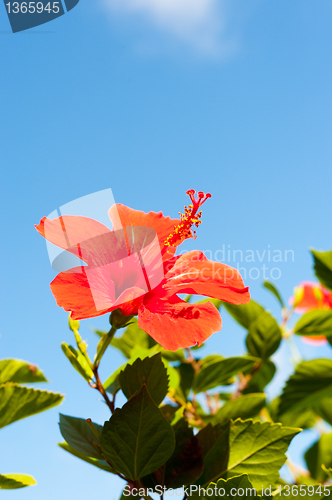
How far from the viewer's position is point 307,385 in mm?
1614

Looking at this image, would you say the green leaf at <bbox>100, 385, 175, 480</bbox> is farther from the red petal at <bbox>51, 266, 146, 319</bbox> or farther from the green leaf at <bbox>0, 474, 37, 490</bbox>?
the green leaf at <bbox>0, 474, 37, 490</bbox>

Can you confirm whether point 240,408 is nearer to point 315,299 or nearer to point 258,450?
point 258,450

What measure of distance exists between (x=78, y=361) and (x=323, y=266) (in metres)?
1.18

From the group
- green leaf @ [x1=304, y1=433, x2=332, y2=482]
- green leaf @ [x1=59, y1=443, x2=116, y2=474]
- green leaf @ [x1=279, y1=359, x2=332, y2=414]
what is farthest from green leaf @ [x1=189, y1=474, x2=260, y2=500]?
green leaf @ [x1=304, y1=433, x2=332, y2=482]

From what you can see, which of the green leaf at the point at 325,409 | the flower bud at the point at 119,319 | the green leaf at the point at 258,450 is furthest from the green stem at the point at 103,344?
the green leaf at the point at 325,409

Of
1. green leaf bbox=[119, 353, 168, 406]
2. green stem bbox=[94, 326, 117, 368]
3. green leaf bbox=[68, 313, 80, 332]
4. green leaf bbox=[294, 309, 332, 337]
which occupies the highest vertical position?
green leaf bbox=[294, 309, 332, 337]

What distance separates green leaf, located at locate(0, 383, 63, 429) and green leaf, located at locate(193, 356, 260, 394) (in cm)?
51

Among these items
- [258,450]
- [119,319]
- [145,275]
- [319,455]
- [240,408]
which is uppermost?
[145,275]

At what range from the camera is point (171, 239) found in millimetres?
1036

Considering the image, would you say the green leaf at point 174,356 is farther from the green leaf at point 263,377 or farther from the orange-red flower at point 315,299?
the orange-red flower at point 315,299

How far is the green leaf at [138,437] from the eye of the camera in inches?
30.4

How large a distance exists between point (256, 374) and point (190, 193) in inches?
36.1

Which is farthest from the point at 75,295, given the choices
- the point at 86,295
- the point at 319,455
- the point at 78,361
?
the point at 319,455

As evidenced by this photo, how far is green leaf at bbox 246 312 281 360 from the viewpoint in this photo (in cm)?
159
